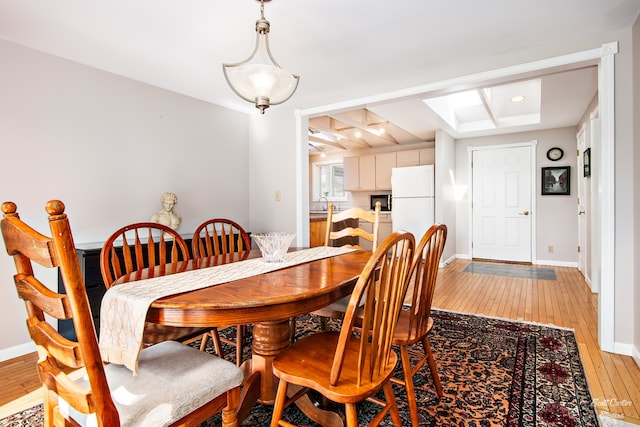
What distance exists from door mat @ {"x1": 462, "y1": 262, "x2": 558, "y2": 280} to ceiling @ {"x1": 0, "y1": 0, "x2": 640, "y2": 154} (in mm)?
2540

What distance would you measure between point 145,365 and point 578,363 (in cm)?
251

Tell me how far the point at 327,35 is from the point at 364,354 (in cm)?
209

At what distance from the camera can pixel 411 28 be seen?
226cm

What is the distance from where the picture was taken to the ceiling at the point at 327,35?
2016 mm

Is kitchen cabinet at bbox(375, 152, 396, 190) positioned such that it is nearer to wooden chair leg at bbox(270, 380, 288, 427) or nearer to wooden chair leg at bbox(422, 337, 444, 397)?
wooden chair leg at bbox(422, 337, 444, 397)

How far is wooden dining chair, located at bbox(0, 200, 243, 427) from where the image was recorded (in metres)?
0.79

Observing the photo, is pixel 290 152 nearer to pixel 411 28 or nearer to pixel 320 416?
pixel 411 28

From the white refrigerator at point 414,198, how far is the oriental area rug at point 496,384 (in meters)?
2.94

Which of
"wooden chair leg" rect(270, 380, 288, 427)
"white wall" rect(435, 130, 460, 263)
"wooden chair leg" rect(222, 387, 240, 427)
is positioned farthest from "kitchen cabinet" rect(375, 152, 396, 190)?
"wooden chair leg" rect(222, 387, 240, 427)

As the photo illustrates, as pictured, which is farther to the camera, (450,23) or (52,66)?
(52,66)

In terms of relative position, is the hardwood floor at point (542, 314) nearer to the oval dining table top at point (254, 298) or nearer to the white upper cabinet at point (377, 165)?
the oval dining table top at point (254, 298)

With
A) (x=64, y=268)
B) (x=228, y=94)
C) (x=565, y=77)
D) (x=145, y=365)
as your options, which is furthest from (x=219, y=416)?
(x=565, y=77)

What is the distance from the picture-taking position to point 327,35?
91.8 inches

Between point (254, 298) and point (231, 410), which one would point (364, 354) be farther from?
point (231, 410)
